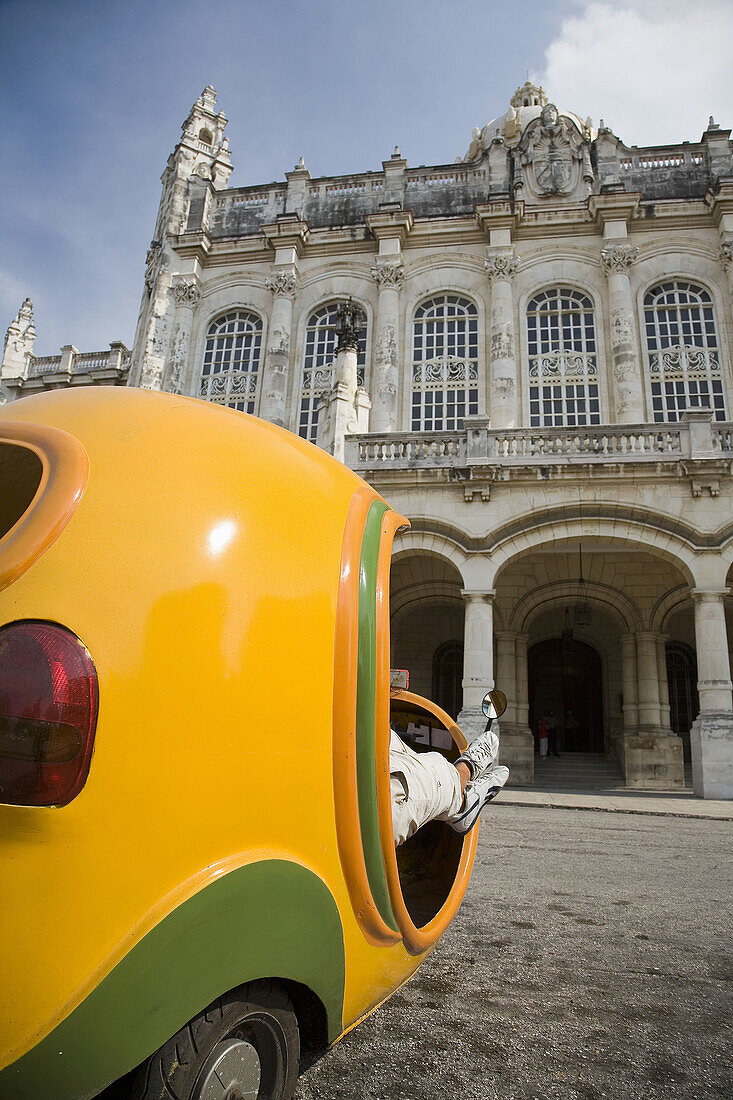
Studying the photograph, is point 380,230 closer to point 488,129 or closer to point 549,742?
point 549,742

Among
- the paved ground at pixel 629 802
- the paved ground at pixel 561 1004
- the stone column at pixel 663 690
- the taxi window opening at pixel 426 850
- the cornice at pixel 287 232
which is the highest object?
the cornice at pixel 287 232

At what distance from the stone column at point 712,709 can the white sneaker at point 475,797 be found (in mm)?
11159

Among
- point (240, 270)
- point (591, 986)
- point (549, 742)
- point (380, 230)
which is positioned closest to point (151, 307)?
point (240, 270)

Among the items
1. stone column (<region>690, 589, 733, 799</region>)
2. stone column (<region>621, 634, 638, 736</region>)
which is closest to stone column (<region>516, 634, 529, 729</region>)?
stone column (<region>621, 634, 638, 736</region>)

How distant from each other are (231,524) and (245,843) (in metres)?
0.72

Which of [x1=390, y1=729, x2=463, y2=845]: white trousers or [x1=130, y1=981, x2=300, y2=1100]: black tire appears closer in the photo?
[x1=130, y1=981, x2=300, y2=1100]: black tire

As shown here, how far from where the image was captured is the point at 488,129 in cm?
3912

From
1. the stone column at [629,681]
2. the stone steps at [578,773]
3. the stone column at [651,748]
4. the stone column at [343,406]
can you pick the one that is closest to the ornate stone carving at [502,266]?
the stone column at [343,406]

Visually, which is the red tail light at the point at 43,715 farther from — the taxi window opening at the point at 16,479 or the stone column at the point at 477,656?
the stone column at the point at 477,656

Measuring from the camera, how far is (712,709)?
12.9 meters

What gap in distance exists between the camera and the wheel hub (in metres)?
1.43

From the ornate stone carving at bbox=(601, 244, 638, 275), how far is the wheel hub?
76.7ft

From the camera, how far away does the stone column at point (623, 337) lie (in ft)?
65.3

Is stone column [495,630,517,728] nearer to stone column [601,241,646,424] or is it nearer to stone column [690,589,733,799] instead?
stone column [690,589,733,799]
